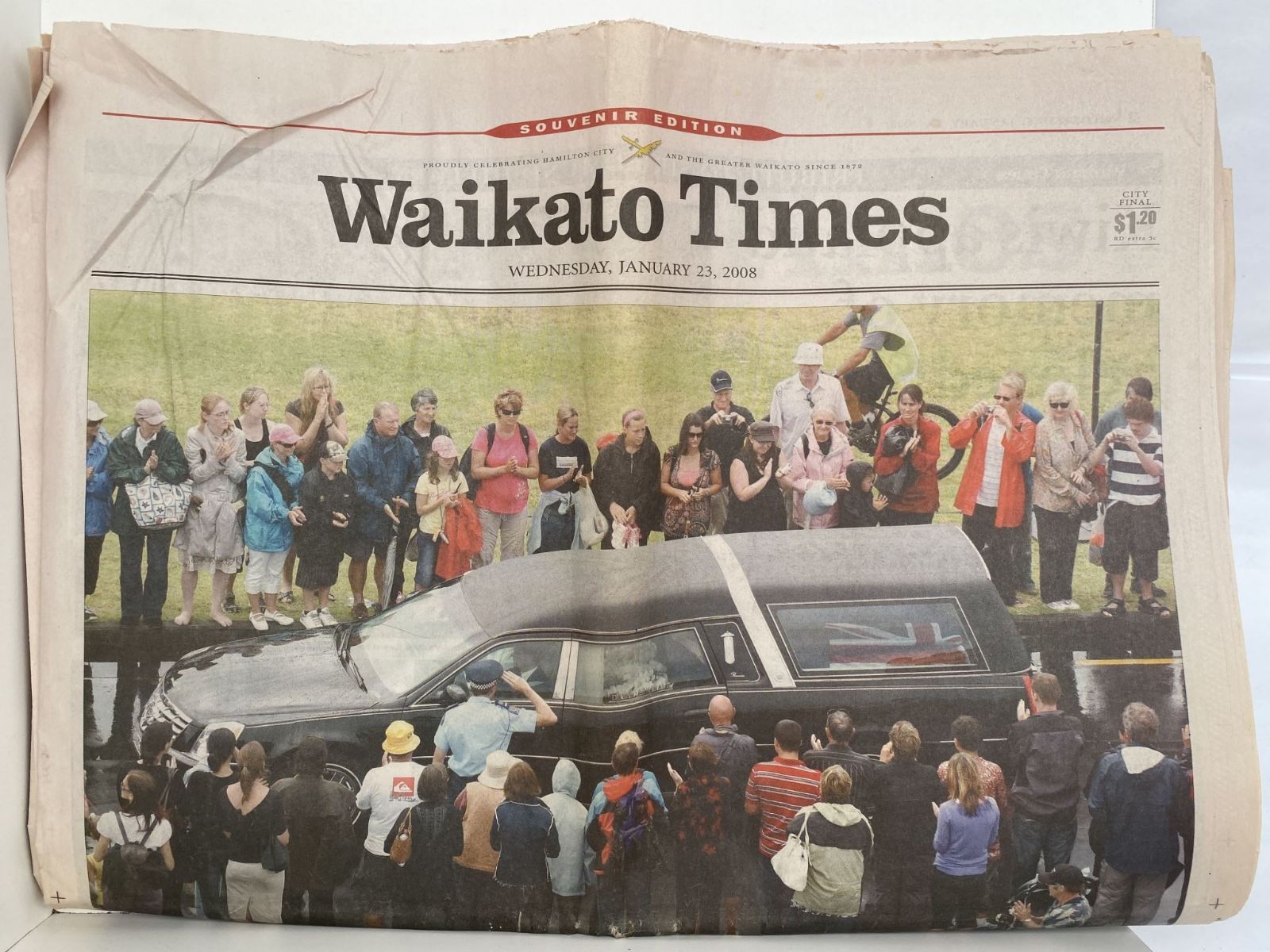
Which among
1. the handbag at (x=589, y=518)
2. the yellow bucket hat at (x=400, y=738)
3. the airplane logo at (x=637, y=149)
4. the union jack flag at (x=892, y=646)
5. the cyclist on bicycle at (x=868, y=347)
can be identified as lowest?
the yellow bucket hat at (x=400, y=738)

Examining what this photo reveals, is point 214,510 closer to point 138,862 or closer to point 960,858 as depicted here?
point 138,862

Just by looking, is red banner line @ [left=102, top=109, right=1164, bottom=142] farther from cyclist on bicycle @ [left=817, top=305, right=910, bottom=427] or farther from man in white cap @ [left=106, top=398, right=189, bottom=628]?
man in white cap @ [left=106, top=398, right=189, bottom=628]

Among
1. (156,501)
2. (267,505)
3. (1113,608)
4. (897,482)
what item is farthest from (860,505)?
(156,501)

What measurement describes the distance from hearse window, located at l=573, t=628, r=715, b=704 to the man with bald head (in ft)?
0.16

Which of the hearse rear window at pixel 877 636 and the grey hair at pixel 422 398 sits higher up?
the grey hair at pixel 422 398

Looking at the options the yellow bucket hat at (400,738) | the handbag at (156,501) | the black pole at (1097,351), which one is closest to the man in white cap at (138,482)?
the handbag at (156,501)

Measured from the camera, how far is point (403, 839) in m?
0.93

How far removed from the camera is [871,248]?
970 millimetres

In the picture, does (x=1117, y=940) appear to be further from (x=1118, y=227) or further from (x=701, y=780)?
(x=1118, y=227)

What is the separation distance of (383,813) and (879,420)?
63cm

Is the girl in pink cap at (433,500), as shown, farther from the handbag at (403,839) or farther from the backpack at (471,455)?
the handbag at (403,839)

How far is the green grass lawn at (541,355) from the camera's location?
0.96 metres

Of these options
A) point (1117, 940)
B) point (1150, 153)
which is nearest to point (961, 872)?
point (1117, 940)

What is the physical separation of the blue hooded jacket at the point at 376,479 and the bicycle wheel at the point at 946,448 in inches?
20.7
